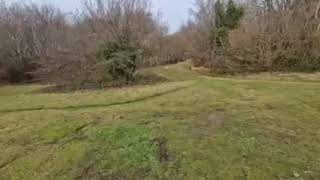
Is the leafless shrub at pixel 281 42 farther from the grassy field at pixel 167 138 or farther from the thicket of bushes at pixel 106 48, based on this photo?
the grassy field at pixel 167 138

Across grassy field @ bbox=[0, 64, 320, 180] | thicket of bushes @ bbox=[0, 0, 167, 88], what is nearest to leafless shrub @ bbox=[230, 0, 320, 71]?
thicket of bushes @ bbox=[0, 0, 167, 88]

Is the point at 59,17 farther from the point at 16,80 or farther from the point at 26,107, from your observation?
the point at 26,107

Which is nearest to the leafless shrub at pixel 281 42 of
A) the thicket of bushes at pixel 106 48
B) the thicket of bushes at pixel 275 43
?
the thicket of bushes at pixel 275 43

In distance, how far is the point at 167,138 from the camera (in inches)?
302

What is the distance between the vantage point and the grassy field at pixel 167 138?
649 centimetres

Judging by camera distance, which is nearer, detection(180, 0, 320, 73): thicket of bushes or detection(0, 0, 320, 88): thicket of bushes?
detection(0, 0, 320, 88): thicket of bushes

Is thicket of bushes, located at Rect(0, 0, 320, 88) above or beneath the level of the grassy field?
above

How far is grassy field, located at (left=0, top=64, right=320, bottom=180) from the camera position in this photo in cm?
649

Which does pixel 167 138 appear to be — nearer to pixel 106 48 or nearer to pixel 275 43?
pixel 106 48

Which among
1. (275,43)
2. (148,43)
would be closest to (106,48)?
(148,43)

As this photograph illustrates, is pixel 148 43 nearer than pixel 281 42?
Yes

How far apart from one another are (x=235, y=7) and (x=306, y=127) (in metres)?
20.6

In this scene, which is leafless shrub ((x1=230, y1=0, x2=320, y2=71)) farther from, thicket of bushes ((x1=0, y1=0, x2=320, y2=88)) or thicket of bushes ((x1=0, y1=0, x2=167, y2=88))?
thicket of bushes ((x1=0, y1=0, x2=167, y2=88))

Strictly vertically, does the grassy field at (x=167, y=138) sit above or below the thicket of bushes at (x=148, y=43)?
below
